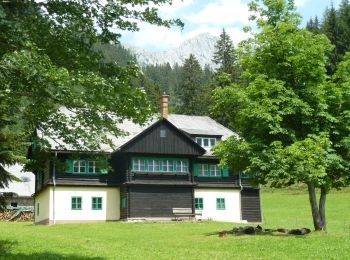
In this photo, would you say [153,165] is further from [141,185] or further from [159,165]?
[141,185]

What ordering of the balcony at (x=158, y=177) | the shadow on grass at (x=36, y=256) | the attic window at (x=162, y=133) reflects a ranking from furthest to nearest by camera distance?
the attic window at (x=162, y=133) < the balcony at (x=158, y=177) < the shadow on grass at (x=36, y=256)

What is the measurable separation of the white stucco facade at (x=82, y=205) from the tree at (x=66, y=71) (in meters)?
26.4

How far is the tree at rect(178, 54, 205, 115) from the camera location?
9519 centimetres

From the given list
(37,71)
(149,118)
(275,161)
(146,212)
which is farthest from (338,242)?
(146,212)

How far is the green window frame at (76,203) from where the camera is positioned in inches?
1544

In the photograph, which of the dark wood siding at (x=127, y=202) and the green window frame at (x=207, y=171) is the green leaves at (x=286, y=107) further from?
the green window frame at (x=207, y=171)

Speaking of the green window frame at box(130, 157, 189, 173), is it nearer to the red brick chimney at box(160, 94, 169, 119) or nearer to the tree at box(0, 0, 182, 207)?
the red brick chimney at box(160, 94, 169, 119)

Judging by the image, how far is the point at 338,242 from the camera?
19.9 meters

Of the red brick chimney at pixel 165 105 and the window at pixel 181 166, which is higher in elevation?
the red brick chimney at pixel 165 105

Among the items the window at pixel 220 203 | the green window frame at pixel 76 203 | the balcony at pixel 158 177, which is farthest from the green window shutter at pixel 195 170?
the green window frame at pixel 76 203

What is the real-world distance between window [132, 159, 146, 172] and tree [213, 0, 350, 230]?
48.3 feet

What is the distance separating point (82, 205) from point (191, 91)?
60.4 metres

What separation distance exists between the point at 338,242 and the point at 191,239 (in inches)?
270

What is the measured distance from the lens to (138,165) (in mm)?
40031
